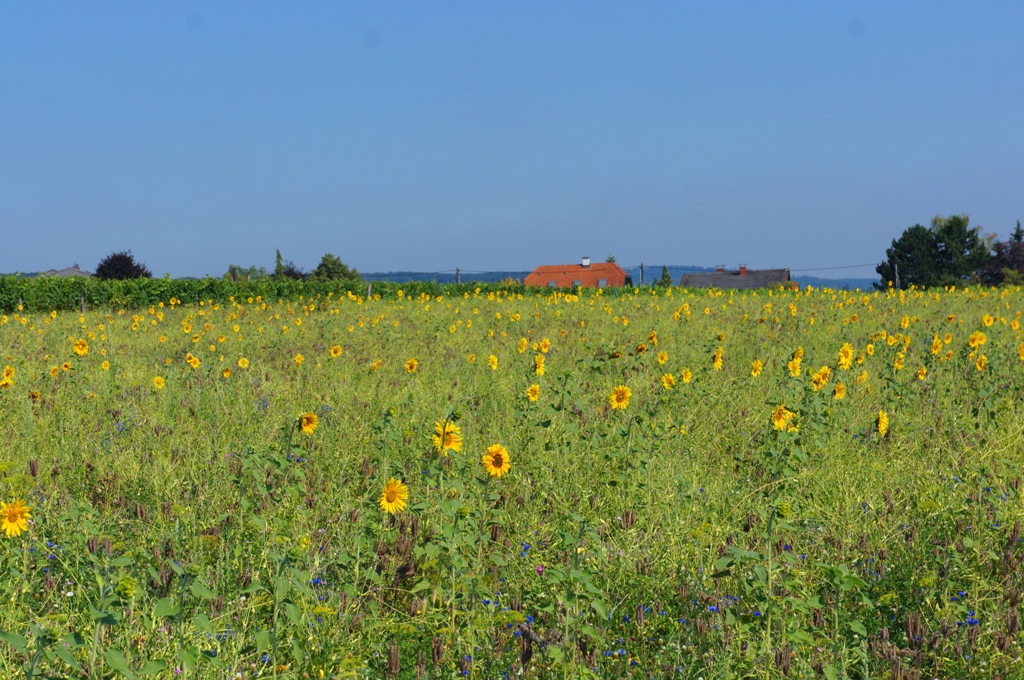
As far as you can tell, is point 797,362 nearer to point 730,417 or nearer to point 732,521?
point 730,417

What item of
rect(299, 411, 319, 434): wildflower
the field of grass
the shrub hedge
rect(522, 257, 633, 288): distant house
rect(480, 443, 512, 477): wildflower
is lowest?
the field of grass

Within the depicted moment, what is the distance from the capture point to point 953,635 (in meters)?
2.82

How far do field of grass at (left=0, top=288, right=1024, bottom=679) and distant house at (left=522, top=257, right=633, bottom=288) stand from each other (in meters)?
64.1

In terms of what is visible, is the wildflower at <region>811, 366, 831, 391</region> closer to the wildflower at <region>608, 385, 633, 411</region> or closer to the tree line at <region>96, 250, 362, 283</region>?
the wildflower at <region>608, 385, 633, 411</region>

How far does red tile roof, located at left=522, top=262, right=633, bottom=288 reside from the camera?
71.3m

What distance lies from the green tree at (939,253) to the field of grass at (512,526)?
62.8 m

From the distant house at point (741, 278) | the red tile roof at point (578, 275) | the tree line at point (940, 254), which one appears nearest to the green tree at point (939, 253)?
the tree line at point (940, 254)

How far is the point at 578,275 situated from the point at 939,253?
100 ft

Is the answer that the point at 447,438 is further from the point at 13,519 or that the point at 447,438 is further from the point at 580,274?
the point at 580,274

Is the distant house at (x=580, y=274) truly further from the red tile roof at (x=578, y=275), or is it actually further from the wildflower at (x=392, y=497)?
the wildflower at (x=392, y=497)

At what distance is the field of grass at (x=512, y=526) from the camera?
267cm

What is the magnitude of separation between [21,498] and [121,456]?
0.69 m

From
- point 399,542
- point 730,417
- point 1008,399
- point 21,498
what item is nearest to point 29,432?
point 21,498

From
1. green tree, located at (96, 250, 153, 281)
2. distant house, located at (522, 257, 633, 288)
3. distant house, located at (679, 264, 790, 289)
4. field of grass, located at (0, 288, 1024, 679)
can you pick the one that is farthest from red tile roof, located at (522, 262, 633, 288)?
field of grass, located at (0, 288, 1024, 679)
